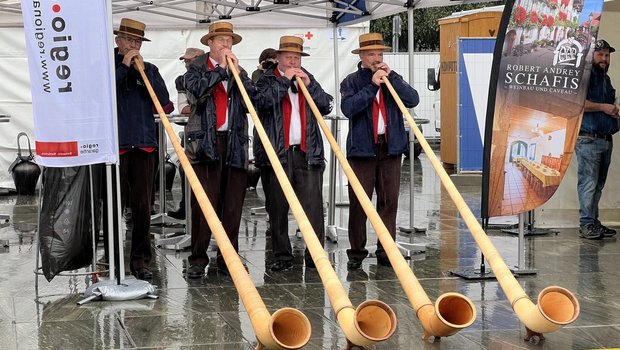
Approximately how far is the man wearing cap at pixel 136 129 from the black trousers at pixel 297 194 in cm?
119

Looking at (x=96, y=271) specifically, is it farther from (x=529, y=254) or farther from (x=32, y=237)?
(x=529, y=254)

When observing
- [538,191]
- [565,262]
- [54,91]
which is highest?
[54,91]

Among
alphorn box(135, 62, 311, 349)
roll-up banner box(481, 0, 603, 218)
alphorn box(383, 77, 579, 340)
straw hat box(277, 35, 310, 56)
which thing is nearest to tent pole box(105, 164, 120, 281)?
alphorn box(135, 62, 311, 349)

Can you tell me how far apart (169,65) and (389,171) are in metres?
7.85

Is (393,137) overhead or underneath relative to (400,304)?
overhead

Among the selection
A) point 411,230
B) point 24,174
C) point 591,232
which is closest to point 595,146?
point 591,232

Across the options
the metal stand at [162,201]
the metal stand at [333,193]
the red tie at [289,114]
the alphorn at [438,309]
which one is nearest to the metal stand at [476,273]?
the red tie at [289,114]

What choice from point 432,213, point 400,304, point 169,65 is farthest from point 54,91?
point 169,65

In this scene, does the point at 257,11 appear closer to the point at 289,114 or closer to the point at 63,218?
the point at 289,114

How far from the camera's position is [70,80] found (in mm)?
7355

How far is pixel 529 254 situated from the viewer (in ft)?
33.4

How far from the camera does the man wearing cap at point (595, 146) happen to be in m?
11.1

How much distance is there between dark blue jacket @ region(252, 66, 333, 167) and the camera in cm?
895

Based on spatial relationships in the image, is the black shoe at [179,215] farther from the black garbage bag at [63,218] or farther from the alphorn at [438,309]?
the alphorn at [438,309]
